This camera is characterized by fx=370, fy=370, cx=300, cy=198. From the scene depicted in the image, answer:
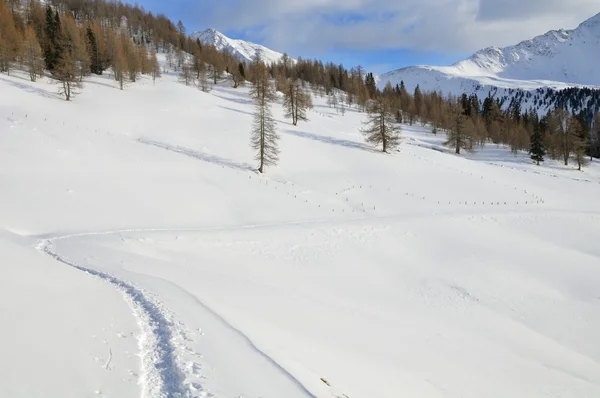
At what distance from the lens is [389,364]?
39.0 feet

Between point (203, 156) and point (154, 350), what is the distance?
3638cm

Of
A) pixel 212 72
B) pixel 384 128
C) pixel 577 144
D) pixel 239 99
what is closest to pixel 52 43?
pixel 239 99

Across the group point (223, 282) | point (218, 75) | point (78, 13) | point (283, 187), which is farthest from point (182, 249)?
point (78, 13)

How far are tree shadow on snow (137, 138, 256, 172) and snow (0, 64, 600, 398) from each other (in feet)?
1.32

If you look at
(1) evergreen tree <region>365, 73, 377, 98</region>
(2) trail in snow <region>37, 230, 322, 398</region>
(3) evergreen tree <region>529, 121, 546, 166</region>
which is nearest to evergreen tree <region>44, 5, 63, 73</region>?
(2) trail in snow <region>37, 230, 322, 398</region>

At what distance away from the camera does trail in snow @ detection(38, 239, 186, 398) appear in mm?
7379

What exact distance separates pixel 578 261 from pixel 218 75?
103864 mm

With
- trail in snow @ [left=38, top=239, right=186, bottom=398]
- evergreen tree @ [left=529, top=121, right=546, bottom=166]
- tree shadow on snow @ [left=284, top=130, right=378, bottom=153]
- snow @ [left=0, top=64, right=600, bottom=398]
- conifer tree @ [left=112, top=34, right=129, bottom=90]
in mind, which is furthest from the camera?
evergreen tree @ [left=529, top=121, right=546, bottom=166]

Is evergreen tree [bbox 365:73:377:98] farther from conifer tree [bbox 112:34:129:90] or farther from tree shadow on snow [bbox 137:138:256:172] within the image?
tree shadow on snow [bbox 137:138:256:172]

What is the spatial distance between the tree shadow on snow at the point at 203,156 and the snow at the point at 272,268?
0.40m

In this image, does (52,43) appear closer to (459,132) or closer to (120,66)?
(120,66)

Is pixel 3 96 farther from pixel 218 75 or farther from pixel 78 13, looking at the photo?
pixel 78 13

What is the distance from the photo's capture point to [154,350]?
884 centimetres

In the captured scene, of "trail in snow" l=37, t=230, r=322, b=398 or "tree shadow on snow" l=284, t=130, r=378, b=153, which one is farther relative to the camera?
"tree shadow on snow" l=284, t=130, r=378, b=153
